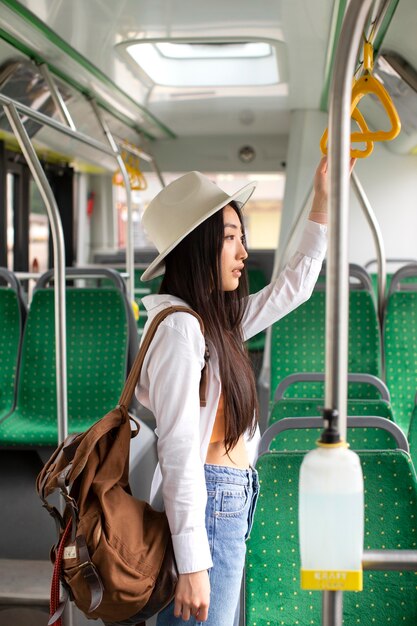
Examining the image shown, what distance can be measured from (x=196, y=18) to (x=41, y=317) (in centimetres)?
184

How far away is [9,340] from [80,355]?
434mm

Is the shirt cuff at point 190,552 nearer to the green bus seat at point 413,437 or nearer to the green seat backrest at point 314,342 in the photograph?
the green bus seat at point 413,437

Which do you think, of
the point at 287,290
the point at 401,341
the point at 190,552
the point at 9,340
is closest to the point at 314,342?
the point at 401,341

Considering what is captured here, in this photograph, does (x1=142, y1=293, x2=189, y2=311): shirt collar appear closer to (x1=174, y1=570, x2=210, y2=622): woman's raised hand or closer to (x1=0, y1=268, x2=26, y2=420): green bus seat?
(x1=174, y1=570, x2=210, y2=622): woman's raised hand

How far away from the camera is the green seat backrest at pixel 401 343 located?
12.5 ft

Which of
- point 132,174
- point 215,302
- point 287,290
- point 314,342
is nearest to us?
point 215,302

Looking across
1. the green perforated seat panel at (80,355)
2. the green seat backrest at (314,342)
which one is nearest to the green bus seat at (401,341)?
the green seat backrest at (314,342)

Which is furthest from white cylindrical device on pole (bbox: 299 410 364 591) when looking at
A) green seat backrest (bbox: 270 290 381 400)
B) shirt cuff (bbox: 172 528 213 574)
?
green seat backrest (bbox: 270 290 381 400)

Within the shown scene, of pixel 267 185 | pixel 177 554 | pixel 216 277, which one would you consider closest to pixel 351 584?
pixel 177 554

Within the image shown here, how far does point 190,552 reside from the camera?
1.41 meters

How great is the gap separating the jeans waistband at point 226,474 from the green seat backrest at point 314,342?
85.9 inches

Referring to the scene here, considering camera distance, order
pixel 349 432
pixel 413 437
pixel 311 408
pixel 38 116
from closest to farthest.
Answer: pixel 413 437, pixel 349 432, pixel 311 408, pixel 38 116

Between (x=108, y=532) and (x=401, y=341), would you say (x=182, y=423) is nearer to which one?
(x=108, y=532)

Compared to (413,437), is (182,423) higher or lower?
higher
